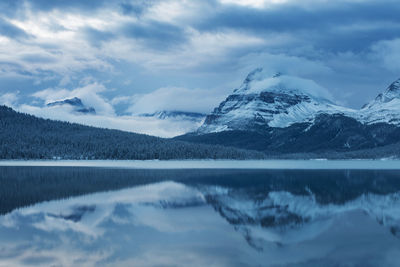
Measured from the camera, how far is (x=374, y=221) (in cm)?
4678

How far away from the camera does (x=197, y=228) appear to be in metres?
42.8

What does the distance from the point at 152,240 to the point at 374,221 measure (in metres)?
21.4

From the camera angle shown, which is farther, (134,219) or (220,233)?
(134,219)

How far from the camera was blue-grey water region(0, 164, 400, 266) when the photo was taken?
107ft

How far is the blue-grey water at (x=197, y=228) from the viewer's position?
3253 cm

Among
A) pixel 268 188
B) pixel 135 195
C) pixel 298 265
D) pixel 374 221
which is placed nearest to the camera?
pixel 298 265

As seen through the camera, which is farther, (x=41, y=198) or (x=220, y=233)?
(x=41, y=198)

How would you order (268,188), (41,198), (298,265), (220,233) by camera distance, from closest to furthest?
(298,265) → (220,233) → (41,198) → (268,188)

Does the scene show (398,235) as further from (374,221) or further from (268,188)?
(268,188)

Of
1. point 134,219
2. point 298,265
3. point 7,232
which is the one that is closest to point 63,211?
point 134,219

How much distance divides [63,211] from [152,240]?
1671cm

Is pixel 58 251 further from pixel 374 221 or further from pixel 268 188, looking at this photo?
pixel 268 188

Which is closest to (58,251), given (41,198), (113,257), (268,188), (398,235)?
(113,257)

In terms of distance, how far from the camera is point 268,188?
260 feet
